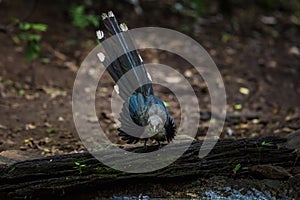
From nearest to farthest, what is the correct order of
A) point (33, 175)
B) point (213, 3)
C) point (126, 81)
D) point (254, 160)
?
1. point (33, 175)
2. point (254, 160)
3. point (126, 81)
4. point (213, 3)

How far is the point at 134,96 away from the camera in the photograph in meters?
3.93

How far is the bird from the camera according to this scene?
3.79 m

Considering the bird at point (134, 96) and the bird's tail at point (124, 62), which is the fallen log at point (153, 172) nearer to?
the bird at point (134, 96)

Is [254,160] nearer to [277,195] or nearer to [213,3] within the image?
[277,195]

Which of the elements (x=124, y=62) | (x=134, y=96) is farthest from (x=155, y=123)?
(x=124, y=62)

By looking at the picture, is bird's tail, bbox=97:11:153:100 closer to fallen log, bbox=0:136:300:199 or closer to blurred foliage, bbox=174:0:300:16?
fallen log, bbox=0:136:300:199

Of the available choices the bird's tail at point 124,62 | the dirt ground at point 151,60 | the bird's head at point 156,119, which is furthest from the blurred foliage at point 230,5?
the bird's head at point 156,119

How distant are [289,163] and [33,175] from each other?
189 cm

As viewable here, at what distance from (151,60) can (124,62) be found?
3.34 m

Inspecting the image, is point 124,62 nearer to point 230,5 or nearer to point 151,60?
point 151,60

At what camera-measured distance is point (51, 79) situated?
650 centimetres

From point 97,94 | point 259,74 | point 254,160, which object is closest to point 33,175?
point 254,160

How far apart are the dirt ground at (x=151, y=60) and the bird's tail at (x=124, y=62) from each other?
933 mm

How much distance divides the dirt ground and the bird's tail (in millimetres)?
933
